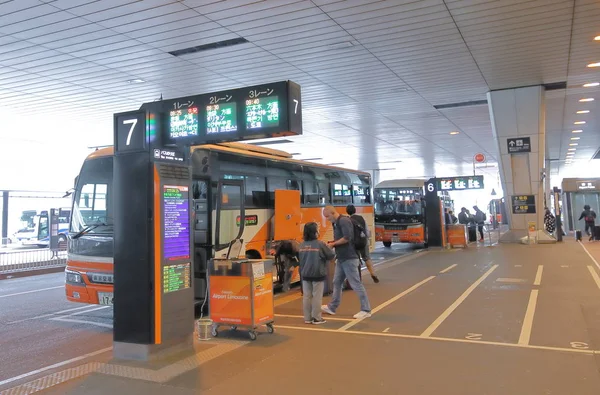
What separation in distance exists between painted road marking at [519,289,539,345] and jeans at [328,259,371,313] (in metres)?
2.42

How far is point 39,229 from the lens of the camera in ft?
109

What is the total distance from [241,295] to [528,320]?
451 centimetres

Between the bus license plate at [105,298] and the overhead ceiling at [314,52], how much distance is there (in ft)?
18.8

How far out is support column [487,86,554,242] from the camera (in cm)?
1823

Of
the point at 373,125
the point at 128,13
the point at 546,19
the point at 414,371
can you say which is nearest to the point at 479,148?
the point at 373,125

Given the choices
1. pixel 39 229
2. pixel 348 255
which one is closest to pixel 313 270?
pixel 348 255

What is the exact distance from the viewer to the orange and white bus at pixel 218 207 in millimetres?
8273

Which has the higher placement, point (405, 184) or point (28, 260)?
point (405, 184)

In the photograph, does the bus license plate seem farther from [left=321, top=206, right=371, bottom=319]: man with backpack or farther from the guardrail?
the guardrail

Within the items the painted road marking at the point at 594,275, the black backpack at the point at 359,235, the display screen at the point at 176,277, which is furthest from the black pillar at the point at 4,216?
the painted road marking at the point at 594,275

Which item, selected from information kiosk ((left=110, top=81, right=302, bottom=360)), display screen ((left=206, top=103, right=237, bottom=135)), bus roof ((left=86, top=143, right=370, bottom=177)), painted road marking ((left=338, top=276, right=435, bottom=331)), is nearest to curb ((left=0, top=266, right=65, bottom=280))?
bus roof ((left=86, top=143, right=370, bottom=177))

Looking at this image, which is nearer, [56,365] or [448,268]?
[56,365]

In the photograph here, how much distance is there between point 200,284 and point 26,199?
32172 millimetres

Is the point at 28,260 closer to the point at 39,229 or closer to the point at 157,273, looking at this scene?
the point at 157,273
